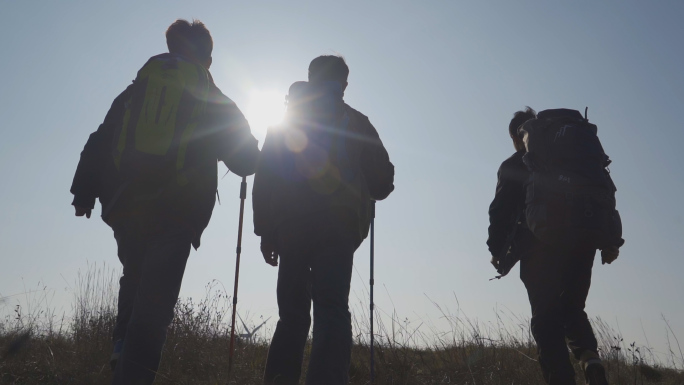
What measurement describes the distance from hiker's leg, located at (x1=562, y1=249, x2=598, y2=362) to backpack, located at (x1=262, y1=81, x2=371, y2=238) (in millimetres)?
1322

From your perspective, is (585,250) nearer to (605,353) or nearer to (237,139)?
(605,353)

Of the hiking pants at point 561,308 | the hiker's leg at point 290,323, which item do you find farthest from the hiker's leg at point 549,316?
the hiker's leg at point 290,323

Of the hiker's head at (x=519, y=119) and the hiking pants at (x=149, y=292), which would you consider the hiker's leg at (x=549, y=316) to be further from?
the hiking pants at (x=149, y=292)

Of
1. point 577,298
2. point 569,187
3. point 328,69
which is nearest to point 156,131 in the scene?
point 328,69

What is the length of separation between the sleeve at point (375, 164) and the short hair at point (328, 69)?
28 cm

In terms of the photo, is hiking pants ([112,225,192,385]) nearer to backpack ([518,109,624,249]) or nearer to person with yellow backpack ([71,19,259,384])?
person with yellow backpack ([71,19,259,384])

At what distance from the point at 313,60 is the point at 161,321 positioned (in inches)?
68.2

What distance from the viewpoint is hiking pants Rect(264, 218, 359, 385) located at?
2.83 m

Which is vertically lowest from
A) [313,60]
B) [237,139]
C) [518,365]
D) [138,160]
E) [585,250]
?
[518,365]

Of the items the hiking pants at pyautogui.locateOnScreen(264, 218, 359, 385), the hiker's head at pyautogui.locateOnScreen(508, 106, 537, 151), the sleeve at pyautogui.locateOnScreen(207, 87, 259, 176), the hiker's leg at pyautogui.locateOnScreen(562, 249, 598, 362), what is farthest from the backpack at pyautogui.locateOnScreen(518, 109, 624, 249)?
the sleeve at pyautogui.locateOnScreen(207, 87, 259, 176)

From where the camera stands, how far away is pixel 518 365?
16.0 feet

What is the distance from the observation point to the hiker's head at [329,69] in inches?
141

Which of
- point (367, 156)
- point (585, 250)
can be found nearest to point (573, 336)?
point (585, 250)

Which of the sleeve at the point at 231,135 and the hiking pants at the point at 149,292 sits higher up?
the sleeve at the point at 231,135
